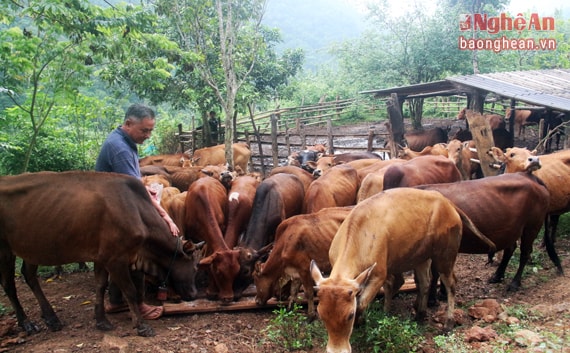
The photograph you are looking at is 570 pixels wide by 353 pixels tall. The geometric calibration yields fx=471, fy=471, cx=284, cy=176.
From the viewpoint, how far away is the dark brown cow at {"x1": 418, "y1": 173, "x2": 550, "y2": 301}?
5.88m

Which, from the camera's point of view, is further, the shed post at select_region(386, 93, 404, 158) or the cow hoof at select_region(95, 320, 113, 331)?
the shed post at select_region(386, 93, 404, 158)

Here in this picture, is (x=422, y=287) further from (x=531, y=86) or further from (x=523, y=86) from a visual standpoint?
(x=531, y=86)

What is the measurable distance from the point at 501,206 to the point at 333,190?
284 cm

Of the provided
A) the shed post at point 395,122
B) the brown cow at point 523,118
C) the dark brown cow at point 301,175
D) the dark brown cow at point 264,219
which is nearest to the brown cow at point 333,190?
the dark brown cow at point 264,219

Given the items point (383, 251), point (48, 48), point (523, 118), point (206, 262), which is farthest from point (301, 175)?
point (523, 118)

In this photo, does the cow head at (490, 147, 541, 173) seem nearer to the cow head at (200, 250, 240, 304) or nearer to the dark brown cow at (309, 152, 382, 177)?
the dark brown cow at (309, 152, 382, 177)

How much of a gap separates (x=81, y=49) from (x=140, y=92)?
8289 mm

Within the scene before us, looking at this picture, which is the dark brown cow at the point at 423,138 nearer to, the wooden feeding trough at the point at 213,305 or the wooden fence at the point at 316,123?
the wooden fence at the point at 316,123

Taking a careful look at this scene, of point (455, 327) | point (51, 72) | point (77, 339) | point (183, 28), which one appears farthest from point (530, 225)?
point (183, 28)

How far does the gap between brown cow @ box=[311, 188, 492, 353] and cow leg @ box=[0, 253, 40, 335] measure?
3.40 meters

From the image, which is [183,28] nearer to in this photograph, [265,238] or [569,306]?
[265,238]

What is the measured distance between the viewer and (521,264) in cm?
625

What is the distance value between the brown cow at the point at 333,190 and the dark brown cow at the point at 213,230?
4.76 ft

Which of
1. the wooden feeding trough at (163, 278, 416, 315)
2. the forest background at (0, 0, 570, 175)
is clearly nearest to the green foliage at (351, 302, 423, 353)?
the wooden feeding trough at (163, 278, 416, 315)
